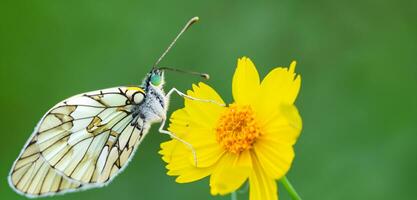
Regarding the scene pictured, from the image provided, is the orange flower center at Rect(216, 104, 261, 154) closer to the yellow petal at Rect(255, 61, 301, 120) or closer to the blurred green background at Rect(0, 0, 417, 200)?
the yellow petal at Rect(255, 61, 301, 120)

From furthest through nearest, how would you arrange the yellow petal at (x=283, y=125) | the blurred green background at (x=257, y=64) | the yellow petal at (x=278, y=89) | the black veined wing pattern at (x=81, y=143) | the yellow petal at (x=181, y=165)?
the blurred green background at (x=257, y=64) → the black veined wing pattern at (x=81, y=143) → the yellow petal at (x=181, y=165) → the yellow petal at (x=278, y=89) → the yellow petal at (x=283, y=125)

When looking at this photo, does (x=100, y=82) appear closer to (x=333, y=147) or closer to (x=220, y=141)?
(x=333, y=147)

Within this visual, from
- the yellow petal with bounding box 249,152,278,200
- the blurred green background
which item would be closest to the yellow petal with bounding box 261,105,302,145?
the yellow petal with bounding box 249,152,278,200

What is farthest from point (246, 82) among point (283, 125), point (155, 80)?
point (155, 80)

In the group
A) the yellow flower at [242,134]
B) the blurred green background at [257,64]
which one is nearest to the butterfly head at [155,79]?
the yellow flower at [242,134]

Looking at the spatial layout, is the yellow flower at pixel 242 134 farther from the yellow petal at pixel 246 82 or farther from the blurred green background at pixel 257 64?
the blurred green background at pixel 257 64

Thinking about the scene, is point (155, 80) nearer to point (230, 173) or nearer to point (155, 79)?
point (155, 79)
